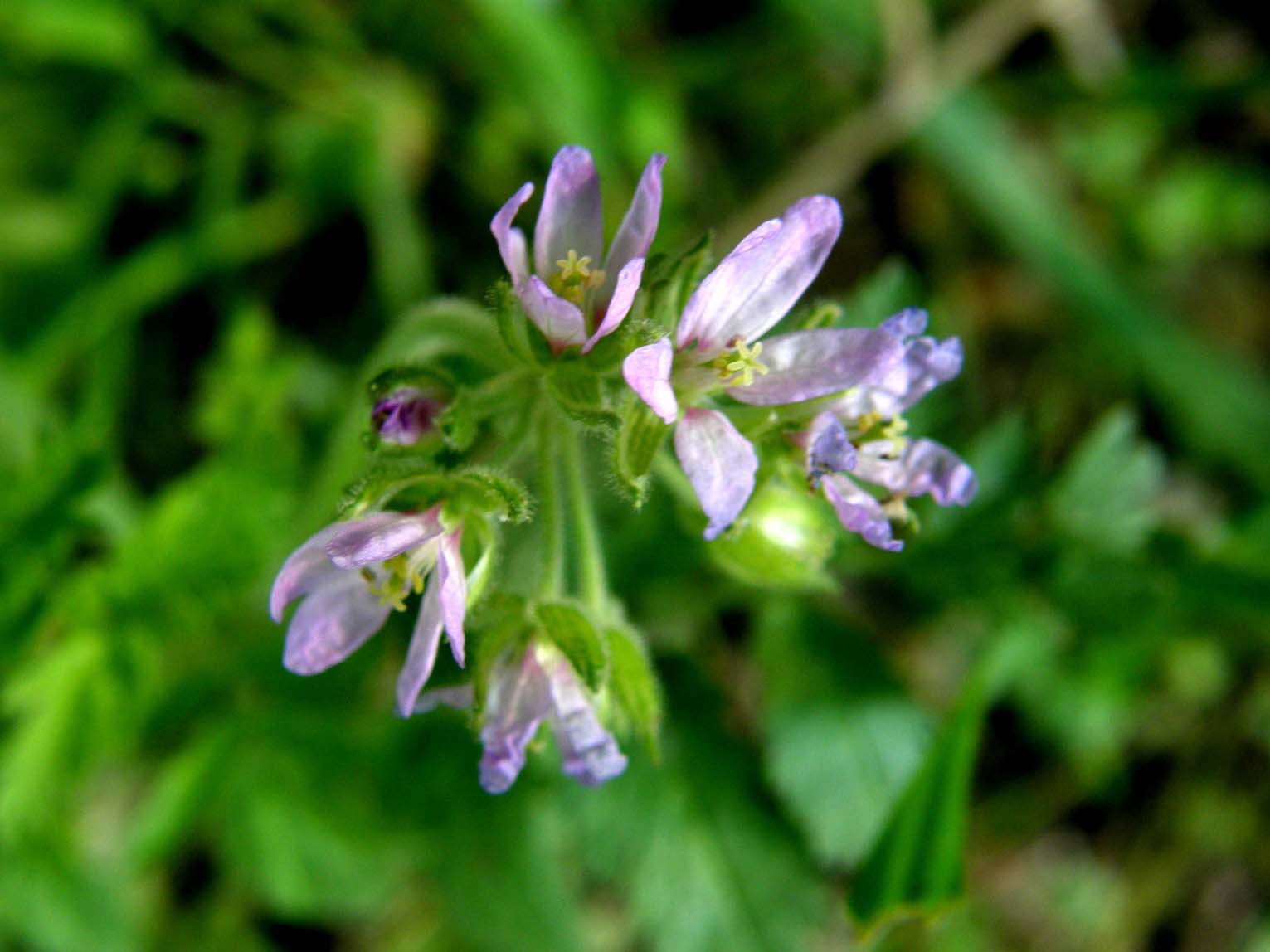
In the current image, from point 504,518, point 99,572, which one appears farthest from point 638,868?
point 99,572

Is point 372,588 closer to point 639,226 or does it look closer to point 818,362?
point 639,226

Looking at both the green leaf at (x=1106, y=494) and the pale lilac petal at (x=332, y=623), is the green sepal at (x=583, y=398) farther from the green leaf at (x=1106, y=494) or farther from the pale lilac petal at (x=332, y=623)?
the green leaf at (x=1106, y=494)

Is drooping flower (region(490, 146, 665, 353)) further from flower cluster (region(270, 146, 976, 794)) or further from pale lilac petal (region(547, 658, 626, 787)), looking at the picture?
pale lilac petal (region(547, 658, 626, 787))

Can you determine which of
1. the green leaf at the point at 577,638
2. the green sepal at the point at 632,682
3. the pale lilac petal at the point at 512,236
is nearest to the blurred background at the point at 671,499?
the green sepal at the point at 632,682

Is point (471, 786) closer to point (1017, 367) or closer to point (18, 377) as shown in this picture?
point (18, 377)

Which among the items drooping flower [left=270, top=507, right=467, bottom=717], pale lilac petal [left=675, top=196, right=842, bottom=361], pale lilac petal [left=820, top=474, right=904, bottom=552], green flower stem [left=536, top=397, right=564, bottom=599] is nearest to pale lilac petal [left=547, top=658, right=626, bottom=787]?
green flower stem [left=536, top=397, right=564, bottom=599]

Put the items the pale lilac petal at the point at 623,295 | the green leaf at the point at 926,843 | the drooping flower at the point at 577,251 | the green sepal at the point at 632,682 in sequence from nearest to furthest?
1. the pale lilac petal at the point at 623,295
2. the drooping flower at the point at 577,251
3. the green sepal at the point at 632,682
4. the green leaf at the point at 926,843
